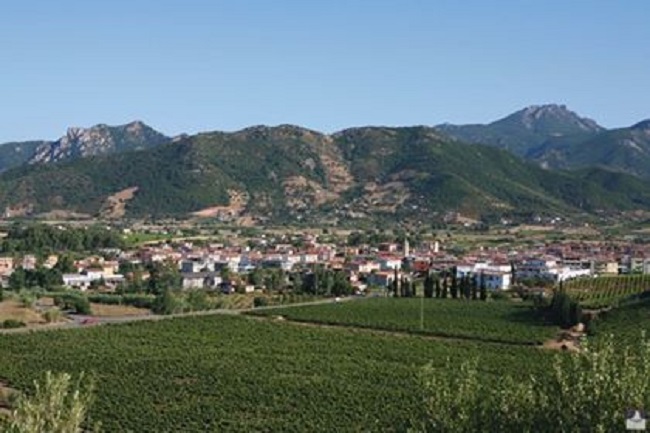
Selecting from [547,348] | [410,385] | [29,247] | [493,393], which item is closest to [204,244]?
[29,247]

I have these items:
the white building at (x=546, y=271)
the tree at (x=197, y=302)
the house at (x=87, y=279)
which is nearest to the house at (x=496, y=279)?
the white building at (x=546, y=271)

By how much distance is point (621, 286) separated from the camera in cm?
7812

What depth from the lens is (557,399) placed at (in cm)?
1773

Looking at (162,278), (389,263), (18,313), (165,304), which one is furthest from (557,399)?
(389,263)

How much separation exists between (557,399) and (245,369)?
101ft

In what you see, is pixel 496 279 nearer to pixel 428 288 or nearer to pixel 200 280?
pixel 428 288

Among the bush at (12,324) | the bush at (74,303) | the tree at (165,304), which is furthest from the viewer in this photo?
the tree at (165,304)

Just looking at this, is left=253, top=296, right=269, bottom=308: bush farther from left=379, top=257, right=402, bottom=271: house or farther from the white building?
left=379, top=257, right=402, bottom=271: house

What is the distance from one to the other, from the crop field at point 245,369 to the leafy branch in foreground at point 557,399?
10.8 metres

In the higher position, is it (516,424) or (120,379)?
(516,424)

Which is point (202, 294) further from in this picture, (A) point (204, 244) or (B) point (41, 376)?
(A) point (204, 244)

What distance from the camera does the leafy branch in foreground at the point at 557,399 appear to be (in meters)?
16.9

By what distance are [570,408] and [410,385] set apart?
2598cm

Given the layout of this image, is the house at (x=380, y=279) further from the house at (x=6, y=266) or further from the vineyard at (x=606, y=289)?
the house at (x=6, y=266)
